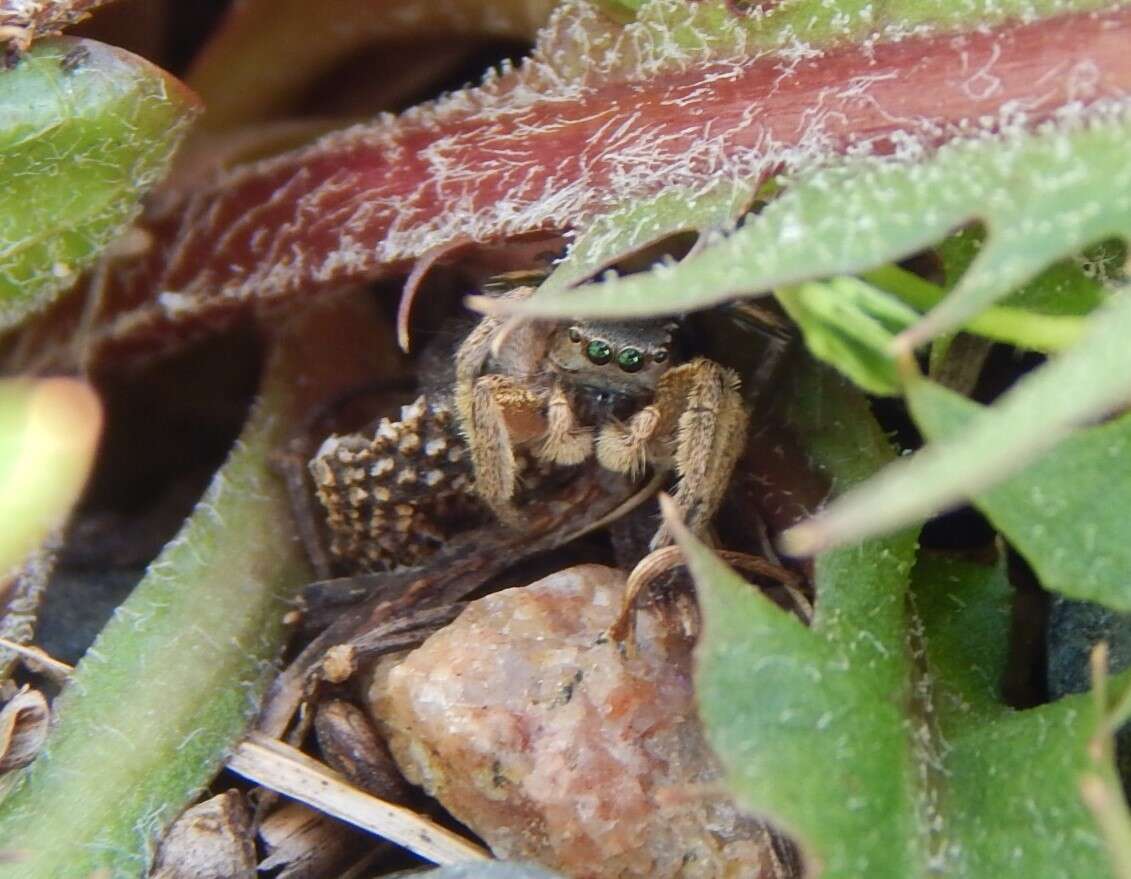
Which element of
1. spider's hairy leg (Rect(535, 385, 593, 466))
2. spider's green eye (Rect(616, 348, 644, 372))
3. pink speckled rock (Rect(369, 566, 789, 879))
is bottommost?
pink speckled rock (Rect(369, 566, 789, 879))

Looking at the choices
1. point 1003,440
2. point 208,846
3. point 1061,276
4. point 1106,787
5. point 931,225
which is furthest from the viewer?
point 208,846

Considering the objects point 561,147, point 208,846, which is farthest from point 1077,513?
point 208,846

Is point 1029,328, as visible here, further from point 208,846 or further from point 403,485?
point 208,846

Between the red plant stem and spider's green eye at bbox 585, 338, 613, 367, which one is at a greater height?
the red plant stem

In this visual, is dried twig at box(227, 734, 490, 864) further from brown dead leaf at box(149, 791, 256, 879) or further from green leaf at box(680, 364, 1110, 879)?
green leaf at box(680, 364, 1110, 879)

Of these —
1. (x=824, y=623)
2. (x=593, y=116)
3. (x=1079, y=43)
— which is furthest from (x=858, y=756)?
(x=593, y=116)

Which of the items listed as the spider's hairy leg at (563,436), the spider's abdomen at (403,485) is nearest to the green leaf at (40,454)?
the spider's abdomen at (403,485)

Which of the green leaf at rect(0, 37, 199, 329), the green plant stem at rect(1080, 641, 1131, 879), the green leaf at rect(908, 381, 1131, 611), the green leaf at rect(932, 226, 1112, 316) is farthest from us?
the green leaf at rect(0, 37, 199, 329)

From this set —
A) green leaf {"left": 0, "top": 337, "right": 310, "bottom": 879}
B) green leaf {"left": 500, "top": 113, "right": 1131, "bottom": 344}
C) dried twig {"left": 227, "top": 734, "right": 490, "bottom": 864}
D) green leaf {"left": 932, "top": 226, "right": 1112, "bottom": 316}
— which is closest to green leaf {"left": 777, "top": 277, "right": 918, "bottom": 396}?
green leaf {"left": 500, "top": 113, "right": 1131, "bottom": 344}
